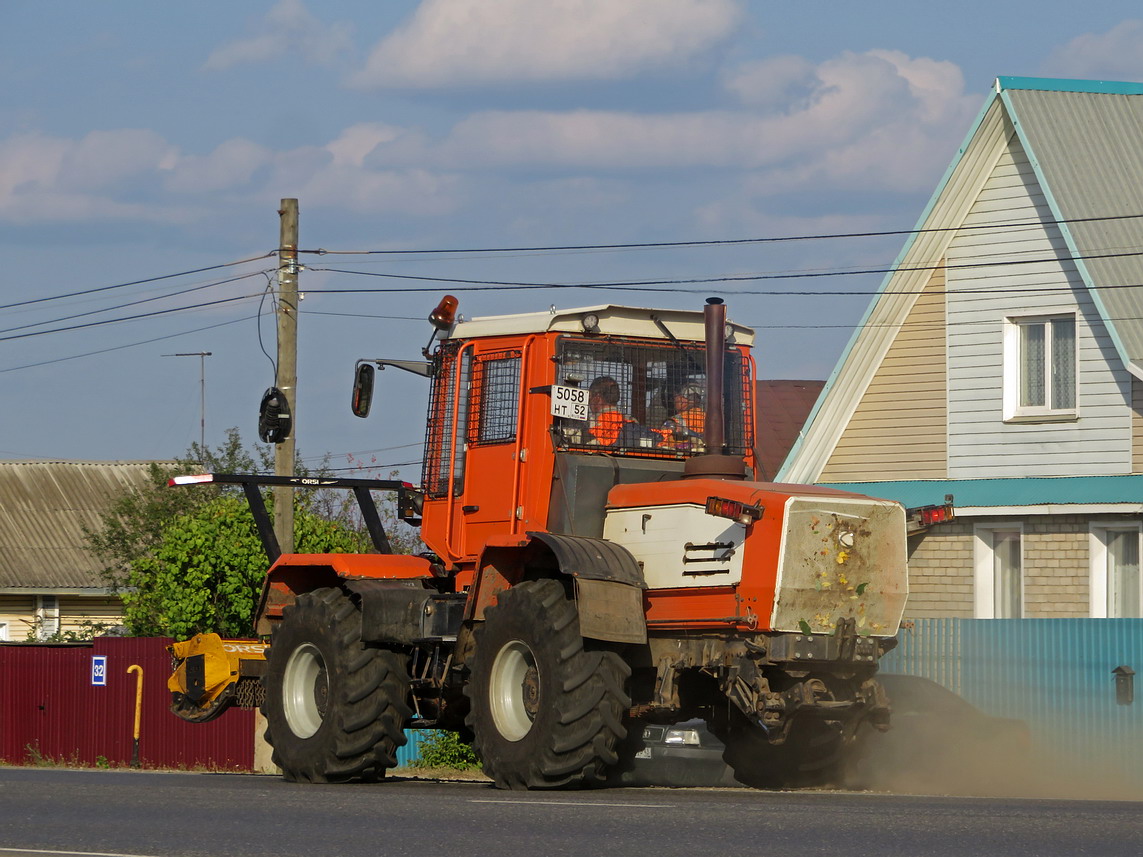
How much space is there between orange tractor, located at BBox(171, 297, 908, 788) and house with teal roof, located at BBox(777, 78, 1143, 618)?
7.34 metres

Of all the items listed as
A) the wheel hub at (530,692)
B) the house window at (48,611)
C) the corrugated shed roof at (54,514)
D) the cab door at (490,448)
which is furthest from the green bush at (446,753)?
the house window at (48,611)

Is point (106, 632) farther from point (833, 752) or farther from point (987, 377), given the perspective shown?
point (833, 752)

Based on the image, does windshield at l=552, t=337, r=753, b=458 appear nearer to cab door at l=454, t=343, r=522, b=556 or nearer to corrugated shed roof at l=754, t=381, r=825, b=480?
cab door at l=454, t=343, r=522, b=556

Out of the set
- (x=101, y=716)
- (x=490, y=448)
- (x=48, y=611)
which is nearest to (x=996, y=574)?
(x=490, y=448)

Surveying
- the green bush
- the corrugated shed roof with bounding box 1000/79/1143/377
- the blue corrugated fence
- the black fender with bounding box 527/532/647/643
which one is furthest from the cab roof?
the green bush

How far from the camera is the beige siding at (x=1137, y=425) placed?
20.1 meters

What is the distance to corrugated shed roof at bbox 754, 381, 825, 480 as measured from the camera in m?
31.8

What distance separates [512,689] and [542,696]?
552mm

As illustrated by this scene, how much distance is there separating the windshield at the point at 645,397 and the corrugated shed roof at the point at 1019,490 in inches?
243

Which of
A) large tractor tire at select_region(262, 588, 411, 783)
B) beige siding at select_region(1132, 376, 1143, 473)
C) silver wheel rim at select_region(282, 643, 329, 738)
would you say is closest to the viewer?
large tractor tire at select_region(262, 588, 411, 783)

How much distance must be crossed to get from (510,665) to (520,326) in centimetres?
255

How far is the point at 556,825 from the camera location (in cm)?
970

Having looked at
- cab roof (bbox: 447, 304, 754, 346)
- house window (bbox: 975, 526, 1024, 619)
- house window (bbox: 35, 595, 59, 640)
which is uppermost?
cab roof (bbox: 447, 304, 754, 346)

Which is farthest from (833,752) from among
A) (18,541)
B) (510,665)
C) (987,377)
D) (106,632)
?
(18,541)
